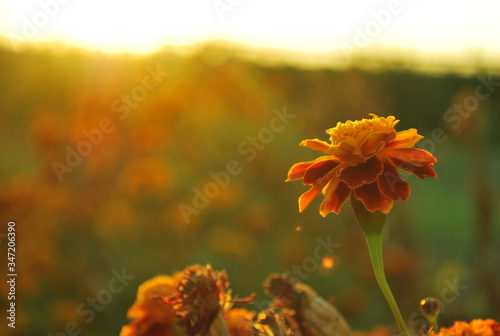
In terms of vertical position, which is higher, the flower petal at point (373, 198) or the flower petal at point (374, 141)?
the flower petal at point (374, 141)

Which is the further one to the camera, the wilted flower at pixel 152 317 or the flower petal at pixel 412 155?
the wilted flower at pixel 152 317

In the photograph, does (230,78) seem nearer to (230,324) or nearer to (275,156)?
(275,156)

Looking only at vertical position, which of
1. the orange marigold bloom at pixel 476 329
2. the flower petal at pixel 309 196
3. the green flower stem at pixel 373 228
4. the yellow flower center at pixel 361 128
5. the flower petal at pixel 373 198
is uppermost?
the yellow flower center at pixel 361 128

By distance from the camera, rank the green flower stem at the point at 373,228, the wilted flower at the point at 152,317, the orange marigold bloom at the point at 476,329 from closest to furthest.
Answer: the orange marigold bloom at the point at 476,329 → the green flower stem at the point at 373,228 → the wilted flower at the point at 152,317

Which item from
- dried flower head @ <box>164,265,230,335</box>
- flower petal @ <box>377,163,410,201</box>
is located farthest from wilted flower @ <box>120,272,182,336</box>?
flower petal @ <box>377,163,410,201</box>

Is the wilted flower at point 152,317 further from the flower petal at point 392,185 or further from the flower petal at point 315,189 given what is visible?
the flower petal at point 392,185

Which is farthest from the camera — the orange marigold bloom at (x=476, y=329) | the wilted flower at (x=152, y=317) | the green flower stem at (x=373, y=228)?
the wilted flower at (x=152, y=317)

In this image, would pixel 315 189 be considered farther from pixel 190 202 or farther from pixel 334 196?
pixel 190 202

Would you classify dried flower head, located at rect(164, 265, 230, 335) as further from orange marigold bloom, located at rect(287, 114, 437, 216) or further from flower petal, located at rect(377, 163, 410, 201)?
flower petal, located at rect(377, 163, 410, 201)

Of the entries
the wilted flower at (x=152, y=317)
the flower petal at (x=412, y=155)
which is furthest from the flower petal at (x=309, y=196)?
the wilted flower at (x=152, y=317)
